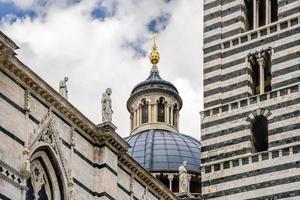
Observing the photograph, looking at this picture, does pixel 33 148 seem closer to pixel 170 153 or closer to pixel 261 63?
pixel 261 63

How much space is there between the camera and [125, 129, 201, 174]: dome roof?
44406 mm

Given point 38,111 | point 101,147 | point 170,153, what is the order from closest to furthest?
point 38,111 → point 101,147 → point 170,153

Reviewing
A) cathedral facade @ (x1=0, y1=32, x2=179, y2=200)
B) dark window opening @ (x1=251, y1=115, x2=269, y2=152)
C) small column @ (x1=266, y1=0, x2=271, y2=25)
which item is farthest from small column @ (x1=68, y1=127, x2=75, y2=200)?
small column @ (x1=266, y1=0, x2=271, y2=25)

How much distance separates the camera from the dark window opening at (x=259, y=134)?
90.2ft

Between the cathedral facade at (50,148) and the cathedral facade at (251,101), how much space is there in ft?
9.19

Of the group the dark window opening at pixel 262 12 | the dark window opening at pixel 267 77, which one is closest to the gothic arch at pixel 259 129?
the dark window opening at pixel 267 77

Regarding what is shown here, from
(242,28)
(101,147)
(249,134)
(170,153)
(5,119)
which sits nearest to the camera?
(5,119)

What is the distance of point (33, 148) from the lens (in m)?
21.8

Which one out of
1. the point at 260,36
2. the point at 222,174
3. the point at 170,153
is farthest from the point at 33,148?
the point at 170,153

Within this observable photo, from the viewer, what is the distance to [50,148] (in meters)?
22.5

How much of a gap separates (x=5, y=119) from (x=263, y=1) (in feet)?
37.0

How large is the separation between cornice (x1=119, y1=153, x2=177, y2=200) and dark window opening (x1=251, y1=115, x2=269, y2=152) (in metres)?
2.95

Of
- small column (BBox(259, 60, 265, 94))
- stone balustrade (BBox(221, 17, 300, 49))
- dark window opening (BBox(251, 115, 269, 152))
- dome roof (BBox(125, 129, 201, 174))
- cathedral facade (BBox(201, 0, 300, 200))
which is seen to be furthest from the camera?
dome roof (BBox(125, 129, 201, 174))

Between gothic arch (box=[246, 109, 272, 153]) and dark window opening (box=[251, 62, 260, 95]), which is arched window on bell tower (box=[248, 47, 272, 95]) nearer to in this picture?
dark window opening (box=[251, 62, 260, 95])
